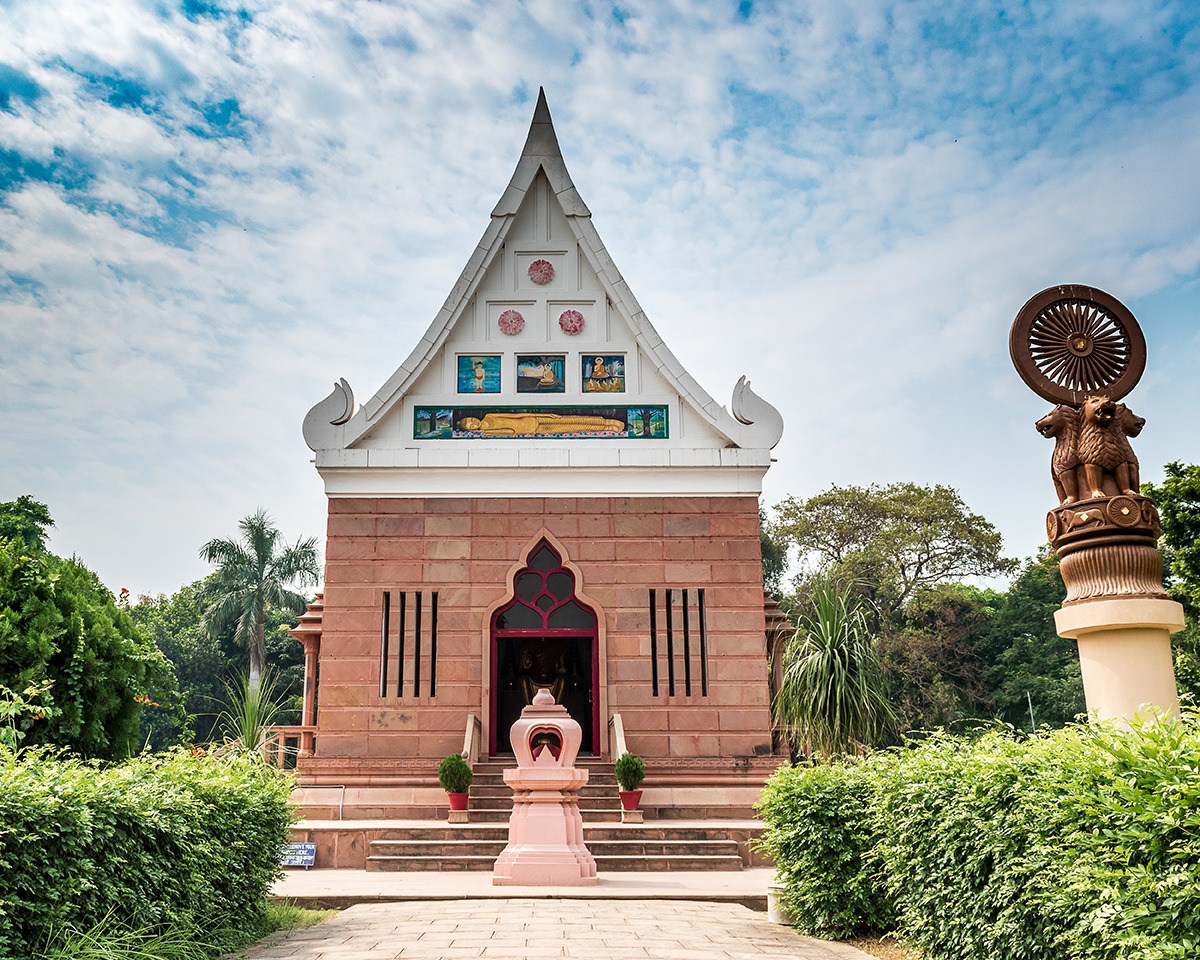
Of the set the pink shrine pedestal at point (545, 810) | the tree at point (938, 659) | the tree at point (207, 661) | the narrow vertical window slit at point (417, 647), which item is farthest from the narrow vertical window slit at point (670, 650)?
the tree at point (207, 661)

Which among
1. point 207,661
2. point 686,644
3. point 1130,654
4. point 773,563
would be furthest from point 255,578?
point 1130,654

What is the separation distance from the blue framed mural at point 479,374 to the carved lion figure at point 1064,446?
10.0 m

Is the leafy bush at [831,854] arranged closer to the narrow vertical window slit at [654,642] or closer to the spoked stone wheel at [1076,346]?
the spoked stone wheel at [1076,346]

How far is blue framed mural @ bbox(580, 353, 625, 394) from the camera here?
1727cm

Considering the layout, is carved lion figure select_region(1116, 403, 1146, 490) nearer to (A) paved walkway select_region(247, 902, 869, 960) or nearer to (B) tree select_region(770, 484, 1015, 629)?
(A) paved walkway select_region(247, 902, 869, 960)

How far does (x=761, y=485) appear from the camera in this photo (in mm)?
16844

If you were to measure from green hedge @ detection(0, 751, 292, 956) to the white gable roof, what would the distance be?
328 inches

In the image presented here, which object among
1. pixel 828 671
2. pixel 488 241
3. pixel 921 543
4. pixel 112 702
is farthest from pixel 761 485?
pixel 921 543

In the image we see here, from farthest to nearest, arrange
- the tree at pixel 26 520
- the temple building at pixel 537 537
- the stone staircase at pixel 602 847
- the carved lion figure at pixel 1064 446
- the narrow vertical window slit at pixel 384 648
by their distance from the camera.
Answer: the tree at pixel 26 520 → the narrow vertical window slit at pixel 384 648 → the temple building at pixel 537 537 → the stone staircase at pixel 602 847 → the carved lion figure at pixel 1064 446

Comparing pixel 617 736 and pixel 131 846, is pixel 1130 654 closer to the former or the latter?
pixel 131 846

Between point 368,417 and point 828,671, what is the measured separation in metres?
7.73

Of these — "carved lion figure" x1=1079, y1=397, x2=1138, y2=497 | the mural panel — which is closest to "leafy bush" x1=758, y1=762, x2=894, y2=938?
"carved lion figure" x1=1079, y1=397, x2=1138, y2=497

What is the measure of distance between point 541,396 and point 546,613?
336 cm

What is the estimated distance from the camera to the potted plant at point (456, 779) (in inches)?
552
